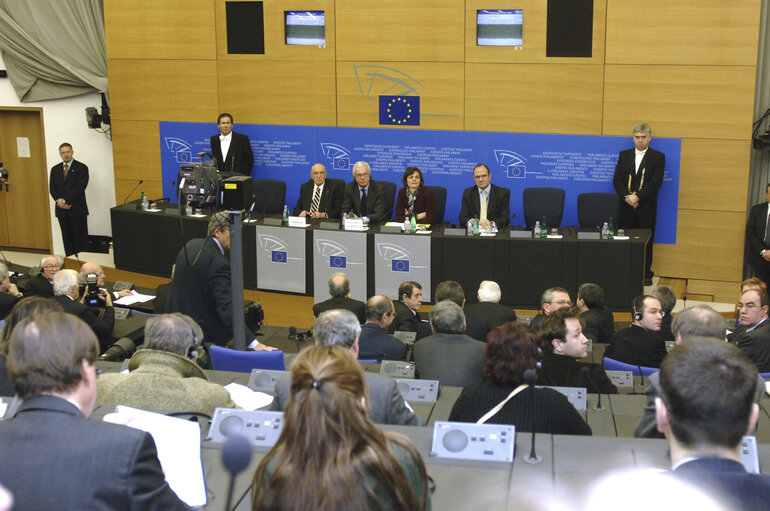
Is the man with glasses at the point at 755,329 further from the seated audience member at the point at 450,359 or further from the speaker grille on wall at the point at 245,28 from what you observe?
the speaker grille on wall at the point at 245,28

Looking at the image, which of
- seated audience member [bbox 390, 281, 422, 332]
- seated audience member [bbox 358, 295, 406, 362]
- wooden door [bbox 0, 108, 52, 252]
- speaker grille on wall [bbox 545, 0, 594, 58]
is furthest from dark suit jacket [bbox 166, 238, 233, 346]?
wooden door [bbox 0, 108, 52, 252]

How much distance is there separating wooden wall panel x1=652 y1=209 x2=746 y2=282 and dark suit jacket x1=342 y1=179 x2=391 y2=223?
307 cm

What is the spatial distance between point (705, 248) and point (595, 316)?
4080 millimetres

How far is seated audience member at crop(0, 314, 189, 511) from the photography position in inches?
66.0

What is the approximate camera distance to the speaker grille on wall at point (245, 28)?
32.1ft

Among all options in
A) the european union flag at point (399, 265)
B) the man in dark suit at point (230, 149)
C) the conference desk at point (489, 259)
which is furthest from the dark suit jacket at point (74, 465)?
the man in dark suit at point (230, 149)

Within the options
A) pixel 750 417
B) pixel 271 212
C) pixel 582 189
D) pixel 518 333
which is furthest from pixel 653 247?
pixel 750 417

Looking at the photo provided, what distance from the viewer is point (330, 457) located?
59.7 inches

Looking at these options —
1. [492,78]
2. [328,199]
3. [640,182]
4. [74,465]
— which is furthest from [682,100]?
[74,465]

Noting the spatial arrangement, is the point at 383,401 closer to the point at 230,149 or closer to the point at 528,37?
the point at 528,37

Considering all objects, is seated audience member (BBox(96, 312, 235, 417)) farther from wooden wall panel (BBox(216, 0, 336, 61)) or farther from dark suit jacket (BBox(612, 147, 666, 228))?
wooden wall panel (BBox(216, 0, 336, 61))

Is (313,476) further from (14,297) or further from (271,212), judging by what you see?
(271,212)

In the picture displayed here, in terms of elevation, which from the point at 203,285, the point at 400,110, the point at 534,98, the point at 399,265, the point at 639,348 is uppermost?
the point at 534,98

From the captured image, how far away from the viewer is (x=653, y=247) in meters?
9.02
